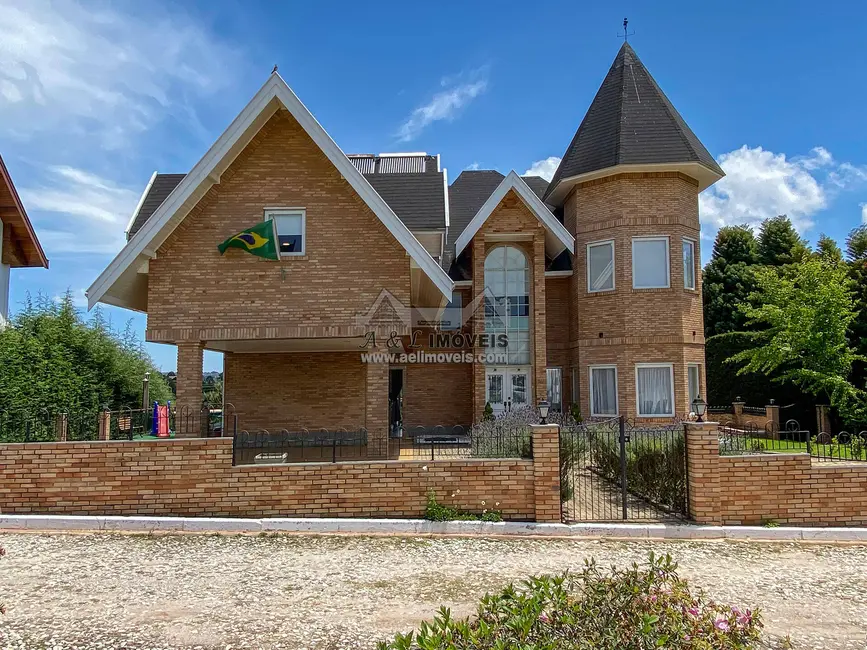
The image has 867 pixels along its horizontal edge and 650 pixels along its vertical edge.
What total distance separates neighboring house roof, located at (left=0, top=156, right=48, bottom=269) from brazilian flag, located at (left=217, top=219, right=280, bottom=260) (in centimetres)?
928

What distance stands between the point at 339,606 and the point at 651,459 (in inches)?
238

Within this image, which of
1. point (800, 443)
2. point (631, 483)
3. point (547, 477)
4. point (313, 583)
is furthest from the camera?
point (800, 443)

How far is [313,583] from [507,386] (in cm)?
1212

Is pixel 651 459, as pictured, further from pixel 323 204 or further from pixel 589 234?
pixel 589 234

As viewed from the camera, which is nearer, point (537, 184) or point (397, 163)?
point (397, 163)

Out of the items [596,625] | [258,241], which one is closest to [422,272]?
[258,241]

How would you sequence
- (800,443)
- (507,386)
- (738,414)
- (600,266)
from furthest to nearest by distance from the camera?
(738,414) → (507,386) → (600,266) → (800,443)

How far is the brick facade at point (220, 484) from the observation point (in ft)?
25.6

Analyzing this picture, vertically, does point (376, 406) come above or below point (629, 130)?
below

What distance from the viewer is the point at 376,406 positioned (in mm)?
10812

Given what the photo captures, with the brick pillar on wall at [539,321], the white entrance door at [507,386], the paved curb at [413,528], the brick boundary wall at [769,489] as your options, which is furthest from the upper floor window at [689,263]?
the paved curb at [413,528]

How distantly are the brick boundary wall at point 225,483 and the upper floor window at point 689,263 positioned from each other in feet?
35.9

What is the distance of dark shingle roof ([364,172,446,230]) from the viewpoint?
1473 centimetres

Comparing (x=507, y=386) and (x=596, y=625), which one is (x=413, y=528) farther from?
(x=507, y=386)
